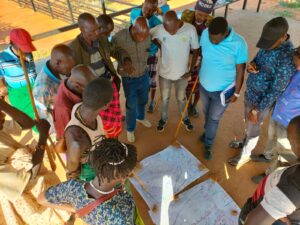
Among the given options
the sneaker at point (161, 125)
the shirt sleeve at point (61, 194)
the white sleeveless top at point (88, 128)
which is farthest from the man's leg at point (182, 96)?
the shirt sleeve at point (61, 194)

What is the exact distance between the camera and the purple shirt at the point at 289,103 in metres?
2.37

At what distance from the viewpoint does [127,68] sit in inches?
121

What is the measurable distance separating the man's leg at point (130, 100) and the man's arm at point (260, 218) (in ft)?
7.14

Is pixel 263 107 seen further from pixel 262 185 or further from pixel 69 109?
pixel 69 109

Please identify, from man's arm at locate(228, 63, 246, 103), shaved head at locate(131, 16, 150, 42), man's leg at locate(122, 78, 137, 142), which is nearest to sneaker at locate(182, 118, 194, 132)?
man's leg at locate(122, 78, 137, 142)

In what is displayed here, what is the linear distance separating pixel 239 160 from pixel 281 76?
54.3 inches

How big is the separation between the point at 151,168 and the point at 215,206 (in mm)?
907

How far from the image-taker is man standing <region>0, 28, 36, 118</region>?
2.45 m

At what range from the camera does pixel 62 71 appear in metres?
2.36

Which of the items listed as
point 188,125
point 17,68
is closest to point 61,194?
point 17,68

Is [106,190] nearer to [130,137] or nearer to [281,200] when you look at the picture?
[281,200]

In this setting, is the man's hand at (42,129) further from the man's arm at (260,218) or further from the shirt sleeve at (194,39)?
the shirt sleeve at (194,39)

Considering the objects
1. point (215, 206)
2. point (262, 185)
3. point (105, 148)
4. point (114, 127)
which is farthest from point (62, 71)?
point (215, 206)

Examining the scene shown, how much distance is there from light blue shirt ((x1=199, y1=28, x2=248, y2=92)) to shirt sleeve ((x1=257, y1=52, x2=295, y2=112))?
40 centimetres
